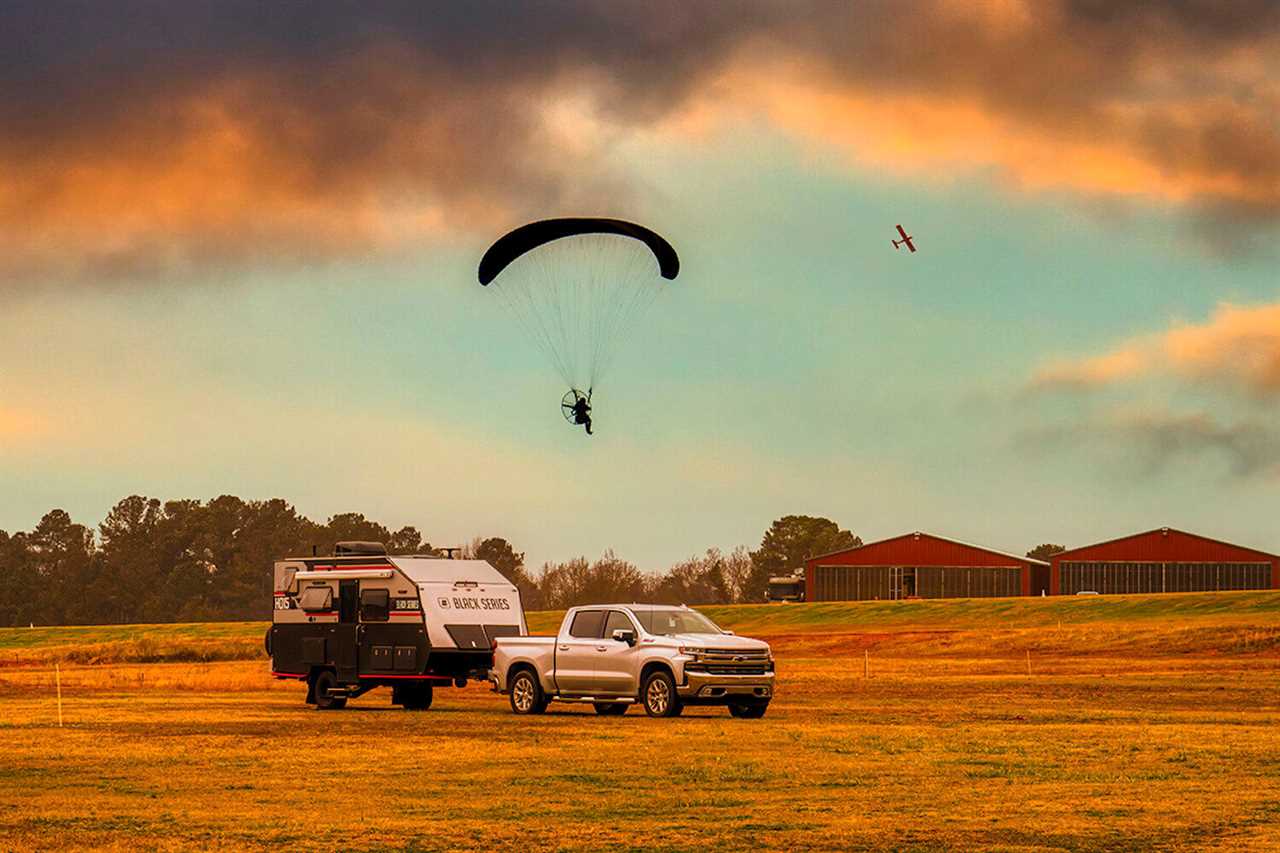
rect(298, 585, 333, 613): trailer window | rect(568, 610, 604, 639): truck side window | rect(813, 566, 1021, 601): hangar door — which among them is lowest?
rect(568, 610, 604, 639): truck side window

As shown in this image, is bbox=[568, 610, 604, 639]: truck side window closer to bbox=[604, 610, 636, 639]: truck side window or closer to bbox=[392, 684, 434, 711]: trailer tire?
bbox=[604, 610, 636, 639]: truck side window

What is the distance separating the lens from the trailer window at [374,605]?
123 ft

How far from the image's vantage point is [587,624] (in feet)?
114

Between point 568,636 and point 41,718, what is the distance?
10.1 metres

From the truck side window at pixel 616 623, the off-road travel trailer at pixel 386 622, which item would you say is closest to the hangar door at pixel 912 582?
the off-road travel trailer at pixel 386 622

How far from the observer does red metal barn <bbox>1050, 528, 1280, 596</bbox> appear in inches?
5005

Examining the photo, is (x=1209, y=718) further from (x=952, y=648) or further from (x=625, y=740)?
(x=952, y=648)

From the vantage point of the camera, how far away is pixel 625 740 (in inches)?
1085

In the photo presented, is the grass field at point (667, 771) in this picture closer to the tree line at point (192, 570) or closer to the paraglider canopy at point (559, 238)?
the paraglider canopy at point (559, 238)

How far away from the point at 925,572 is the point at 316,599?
101965 millimetres

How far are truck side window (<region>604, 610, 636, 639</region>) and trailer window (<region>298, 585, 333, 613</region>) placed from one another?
707cm

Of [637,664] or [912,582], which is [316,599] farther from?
[912,582]

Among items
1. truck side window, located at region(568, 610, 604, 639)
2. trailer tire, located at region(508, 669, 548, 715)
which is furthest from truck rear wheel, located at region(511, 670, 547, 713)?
truck side window, located at region(568, 610, 604, 639)

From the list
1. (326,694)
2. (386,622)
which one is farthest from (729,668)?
(326,694)
